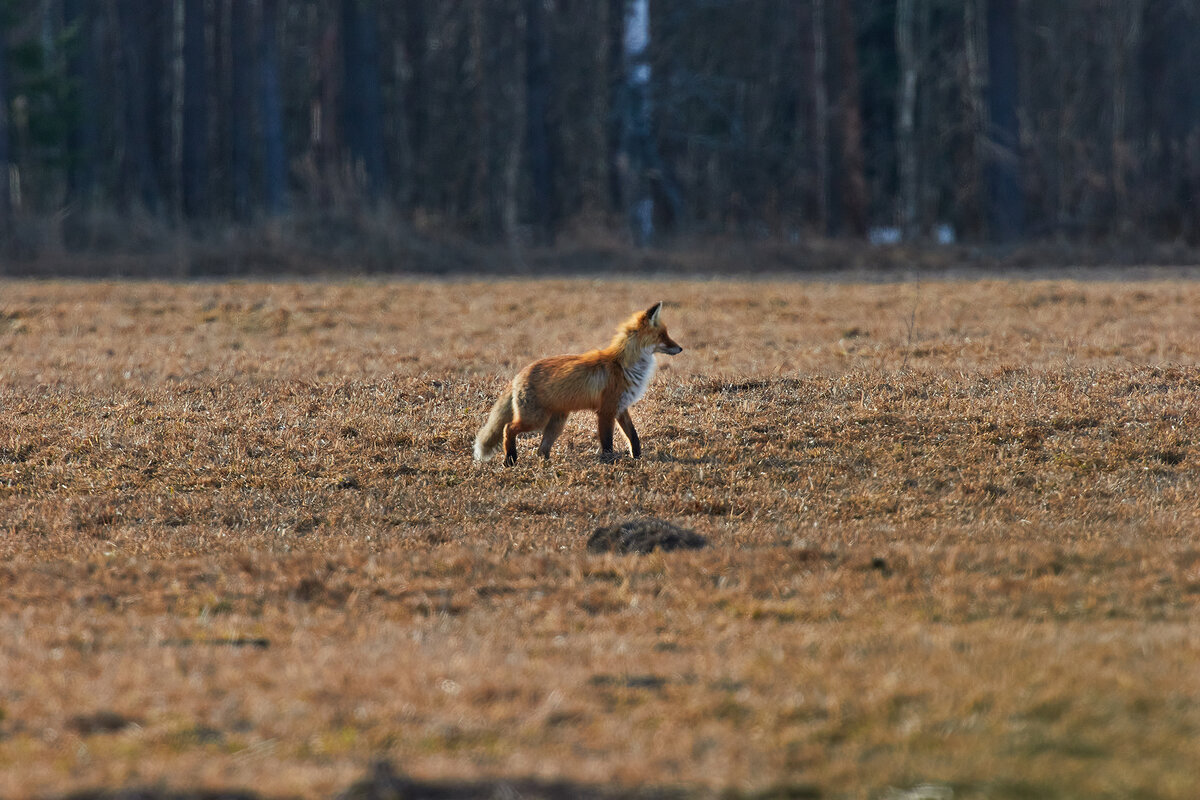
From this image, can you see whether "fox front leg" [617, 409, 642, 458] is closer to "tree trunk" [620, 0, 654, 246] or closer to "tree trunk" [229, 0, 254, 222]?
"tree trunk" [620, 0, 654, 246]

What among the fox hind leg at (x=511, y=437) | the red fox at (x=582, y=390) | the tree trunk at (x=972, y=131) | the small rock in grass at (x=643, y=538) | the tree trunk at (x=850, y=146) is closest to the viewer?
the small rock in grass at (x=643, y=538)

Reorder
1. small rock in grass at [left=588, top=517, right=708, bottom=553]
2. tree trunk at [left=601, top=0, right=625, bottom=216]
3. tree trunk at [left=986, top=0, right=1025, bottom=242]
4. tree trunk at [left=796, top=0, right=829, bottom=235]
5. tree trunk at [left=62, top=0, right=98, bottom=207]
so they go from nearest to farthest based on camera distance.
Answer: small rock in grass at [left=588, top=517, right=708, bottom=553], tree trunk at [left=986, top=0, right=1025, bottom=242], tree trunk at [left=601, top=0, right=625, bottom=216], tree trunk at [left=796, top=0, right=829, bottom=235], tree trunk at [left=62, top=0, right=98, bottom=207]

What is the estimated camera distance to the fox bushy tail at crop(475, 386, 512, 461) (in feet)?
35.0

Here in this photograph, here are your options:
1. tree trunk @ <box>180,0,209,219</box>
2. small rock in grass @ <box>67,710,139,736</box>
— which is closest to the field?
small rock in grass @ <box>67,710,139,736</box>

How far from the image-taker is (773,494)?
10.1 meters

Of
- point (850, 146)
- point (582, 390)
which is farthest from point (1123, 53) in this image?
point (582, 390)

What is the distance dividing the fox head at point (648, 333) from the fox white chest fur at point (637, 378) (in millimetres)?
61

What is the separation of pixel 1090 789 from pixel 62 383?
1197 cm

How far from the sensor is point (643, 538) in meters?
8.45

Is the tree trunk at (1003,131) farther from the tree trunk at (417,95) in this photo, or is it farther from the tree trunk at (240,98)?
the tree trunk at (417,95)

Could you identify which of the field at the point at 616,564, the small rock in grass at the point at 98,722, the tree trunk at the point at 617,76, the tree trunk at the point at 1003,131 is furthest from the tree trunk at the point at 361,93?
the small rock in grass at the point at 98,722

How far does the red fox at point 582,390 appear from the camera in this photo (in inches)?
406

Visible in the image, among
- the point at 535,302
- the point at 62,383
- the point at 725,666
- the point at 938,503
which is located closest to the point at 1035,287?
the point at 535,302

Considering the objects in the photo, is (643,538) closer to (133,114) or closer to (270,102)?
(270,102)
